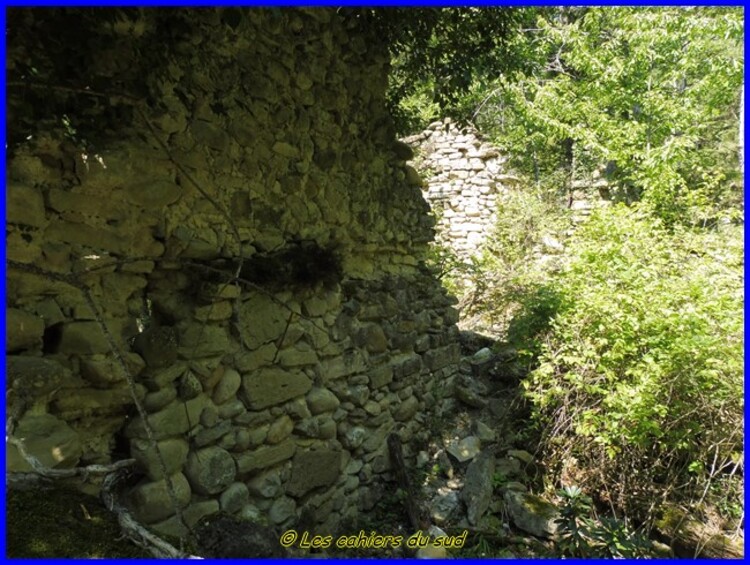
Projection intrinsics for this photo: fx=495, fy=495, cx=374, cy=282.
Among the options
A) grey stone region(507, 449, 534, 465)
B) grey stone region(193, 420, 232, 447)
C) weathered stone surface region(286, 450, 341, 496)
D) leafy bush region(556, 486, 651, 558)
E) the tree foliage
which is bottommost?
leafy bush region(556, 486, 651, 558)

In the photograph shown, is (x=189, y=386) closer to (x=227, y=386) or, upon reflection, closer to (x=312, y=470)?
(x=227, y=386)

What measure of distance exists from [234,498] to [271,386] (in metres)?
0.53

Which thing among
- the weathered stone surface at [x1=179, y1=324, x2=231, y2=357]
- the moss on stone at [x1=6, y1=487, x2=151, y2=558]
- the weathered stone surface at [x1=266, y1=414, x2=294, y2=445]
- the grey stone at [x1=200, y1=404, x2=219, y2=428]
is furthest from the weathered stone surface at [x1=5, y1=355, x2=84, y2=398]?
the weathered stone surface at [x1=266, y1=414, x2=294, y2=445]

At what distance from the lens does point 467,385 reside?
14.4ft

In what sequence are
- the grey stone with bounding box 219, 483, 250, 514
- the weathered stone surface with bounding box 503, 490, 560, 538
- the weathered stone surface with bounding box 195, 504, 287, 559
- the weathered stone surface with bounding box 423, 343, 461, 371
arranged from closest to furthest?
1. the weathered stone surface with bounding box 195, 504, 287, 559
2. the grey stone with bounding box 219, 483, 250, 514
3. the weathered stone surface with bounding box 503, 490, 560, 538
4. the weathered stone surface with bounding box 423, 343, 461, 371

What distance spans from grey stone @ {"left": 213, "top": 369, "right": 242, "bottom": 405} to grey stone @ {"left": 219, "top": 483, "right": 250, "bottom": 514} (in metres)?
0.40

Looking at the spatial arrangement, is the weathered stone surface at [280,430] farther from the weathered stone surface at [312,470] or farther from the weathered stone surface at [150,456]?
the weathered stone surface at [150,456]

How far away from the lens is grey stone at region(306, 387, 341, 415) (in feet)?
8.99

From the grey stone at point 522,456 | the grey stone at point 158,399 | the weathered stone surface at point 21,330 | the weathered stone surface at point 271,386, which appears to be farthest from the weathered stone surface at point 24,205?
the grey stone at point 522,456

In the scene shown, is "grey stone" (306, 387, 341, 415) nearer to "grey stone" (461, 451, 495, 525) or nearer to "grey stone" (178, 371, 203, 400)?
"grey stone" (178, 371, 203, 400)

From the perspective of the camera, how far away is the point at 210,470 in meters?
2.17

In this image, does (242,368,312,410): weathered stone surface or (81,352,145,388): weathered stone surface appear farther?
(242,368,312,410): weathered stone surface

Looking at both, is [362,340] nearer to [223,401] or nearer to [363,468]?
[363,468]

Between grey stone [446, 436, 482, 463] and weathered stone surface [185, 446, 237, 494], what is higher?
weathered stone surface [185, 446, 237, 494]
